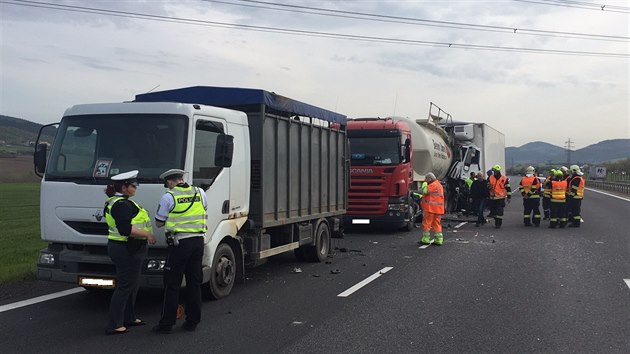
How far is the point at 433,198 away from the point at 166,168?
8083 mm

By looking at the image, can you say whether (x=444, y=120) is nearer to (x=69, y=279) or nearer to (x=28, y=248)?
(x=28, y=248)

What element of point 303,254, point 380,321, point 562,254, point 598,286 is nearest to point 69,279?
point 380,321

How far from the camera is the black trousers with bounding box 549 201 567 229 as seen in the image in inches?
666

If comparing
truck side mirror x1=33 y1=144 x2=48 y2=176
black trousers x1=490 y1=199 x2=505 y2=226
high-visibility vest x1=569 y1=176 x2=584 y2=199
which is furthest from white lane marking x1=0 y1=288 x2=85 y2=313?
high-visibility vest x1=569 y1=176 x2=584 y2=199

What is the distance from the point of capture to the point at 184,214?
5746mm

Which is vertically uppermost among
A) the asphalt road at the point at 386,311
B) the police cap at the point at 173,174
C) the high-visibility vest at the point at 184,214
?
the police cap at the point at 173,174

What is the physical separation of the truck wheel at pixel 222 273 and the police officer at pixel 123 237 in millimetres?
1269

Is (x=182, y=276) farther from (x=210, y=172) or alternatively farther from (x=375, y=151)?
(x=375, y=151)

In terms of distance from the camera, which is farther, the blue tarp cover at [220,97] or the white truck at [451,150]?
the white truck at [451,150]

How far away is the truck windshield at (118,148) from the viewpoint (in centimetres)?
641

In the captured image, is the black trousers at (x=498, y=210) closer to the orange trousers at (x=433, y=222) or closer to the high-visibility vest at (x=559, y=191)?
the high-visibility vest at (x=559, y=191)

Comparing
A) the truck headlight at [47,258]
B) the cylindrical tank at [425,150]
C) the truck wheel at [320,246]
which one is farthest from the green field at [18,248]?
the cylindrical tank at [425,150]

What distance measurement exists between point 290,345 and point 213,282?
1.92m

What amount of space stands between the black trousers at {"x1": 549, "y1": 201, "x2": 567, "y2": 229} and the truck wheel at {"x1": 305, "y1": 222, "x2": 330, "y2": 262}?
9057mm
